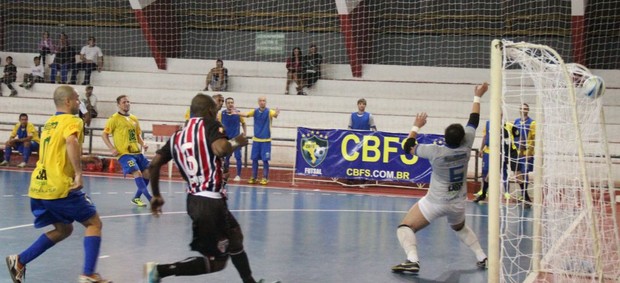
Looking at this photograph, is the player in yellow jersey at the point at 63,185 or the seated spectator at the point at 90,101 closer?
the player in yellow jersey at the point at 63,185

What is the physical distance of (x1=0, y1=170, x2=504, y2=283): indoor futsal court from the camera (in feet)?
27.8

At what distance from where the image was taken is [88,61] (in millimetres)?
24172

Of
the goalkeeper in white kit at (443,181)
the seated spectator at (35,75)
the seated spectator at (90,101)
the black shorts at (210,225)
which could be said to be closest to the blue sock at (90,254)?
the black shorts at (210,225)

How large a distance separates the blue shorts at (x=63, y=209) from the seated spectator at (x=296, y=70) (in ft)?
49.7

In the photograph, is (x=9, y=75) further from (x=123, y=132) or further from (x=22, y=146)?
(x=123, y=132)

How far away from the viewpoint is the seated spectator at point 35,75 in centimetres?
2380

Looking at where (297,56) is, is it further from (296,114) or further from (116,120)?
(116,120)

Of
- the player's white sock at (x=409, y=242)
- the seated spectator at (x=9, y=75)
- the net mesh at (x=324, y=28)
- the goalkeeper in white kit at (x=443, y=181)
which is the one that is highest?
the net mesh at (x=324, y=28)

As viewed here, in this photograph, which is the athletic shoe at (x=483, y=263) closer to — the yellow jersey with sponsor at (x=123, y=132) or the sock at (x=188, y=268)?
the sock at (x=188, y=268)

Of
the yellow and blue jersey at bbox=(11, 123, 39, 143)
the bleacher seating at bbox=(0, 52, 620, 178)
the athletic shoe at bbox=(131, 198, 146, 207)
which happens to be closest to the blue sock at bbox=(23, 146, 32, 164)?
the yellow and blue jersey at bbox=(11, 123, 39, 143)

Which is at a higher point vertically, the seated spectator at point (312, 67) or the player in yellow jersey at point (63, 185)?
the seated spectator at point (312, 67)

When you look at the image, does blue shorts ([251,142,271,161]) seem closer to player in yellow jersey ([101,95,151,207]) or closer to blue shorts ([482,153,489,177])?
blue shorts ([482,153,489,177])

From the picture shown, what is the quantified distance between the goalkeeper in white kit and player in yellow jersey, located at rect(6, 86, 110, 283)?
3243 mm

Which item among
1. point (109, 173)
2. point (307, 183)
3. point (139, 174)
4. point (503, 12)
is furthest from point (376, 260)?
point (503, 12)
